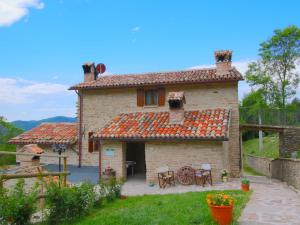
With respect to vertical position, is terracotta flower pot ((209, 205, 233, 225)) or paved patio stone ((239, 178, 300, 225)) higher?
terracotta flower pot ((209, 205, 233, 225))

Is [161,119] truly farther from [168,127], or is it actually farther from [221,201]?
[221,201]

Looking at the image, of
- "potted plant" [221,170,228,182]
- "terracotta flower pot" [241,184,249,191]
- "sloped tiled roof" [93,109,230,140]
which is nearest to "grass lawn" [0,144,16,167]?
"sloped tiled roof" [93,109,230,140]

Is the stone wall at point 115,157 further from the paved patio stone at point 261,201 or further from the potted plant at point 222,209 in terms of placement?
the potted plant at point 222,209

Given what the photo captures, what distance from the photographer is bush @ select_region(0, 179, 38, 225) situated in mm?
6343

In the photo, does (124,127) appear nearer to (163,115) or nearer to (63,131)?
(163,115)

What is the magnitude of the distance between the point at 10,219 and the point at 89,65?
1473cm

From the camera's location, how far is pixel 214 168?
1323 cm

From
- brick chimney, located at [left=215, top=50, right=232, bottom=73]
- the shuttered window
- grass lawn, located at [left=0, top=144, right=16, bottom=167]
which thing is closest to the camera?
brick chimney, located at [left=215, top=50, right=232, bottom=73]

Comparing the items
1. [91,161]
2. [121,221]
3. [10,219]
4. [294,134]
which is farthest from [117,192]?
[294,134]

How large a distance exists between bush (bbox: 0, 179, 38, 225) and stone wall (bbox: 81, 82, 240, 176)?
33.8ft

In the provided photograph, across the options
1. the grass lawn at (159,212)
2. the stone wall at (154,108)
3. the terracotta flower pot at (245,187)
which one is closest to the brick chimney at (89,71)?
the stone wall at (154,108)

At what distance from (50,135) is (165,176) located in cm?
1019

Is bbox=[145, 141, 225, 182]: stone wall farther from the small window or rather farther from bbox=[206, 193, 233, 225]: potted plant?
bbox=[206, 193, 233, 225]: potted plant

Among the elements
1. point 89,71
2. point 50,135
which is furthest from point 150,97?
point 50,135
